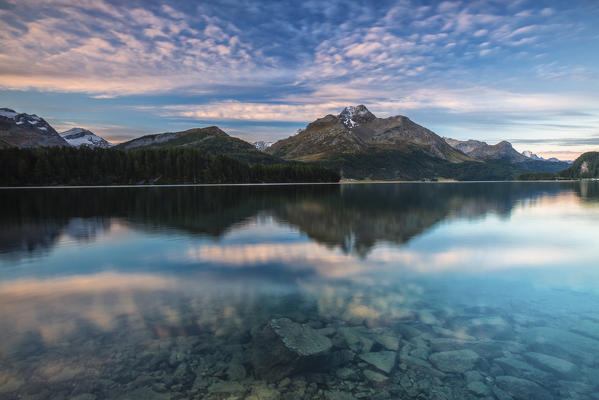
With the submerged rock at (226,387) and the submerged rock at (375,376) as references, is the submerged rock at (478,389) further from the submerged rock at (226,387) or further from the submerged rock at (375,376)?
the submerged rock at (226,387)

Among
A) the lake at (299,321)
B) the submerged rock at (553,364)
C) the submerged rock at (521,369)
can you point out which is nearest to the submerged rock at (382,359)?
the lake at (299,321)

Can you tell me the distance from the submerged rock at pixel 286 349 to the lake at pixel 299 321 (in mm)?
64

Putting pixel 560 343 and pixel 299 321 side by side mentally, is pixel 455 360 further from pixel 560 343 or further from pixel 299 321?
pixel 299 321

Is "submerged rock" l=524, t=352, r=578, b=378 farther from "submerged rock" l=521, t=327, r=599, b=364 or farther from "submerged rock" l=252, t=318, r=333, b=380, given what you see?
"submerged rock" l=252, t=318, r=333, b=380

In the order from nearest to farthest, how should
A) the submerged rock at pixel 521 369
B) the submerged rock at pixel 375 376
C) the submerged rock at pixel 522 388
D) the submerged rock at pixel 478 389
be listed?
the submerged rock at pixel 522 388 < the submerged rock at pixel 478 389 < the submerged rock at pixel 375 376 < the submerged rock at pixel 521 369

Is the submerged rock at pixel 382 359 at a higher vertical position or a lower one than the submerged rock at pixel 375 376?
higher

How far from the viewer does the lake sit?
33.1 ft

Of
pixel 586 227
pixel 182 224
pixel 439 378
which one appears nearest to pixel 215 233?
pixel 182 224

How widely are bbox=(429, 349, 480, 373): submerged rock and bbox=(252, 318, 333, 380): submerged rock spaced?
3.82m

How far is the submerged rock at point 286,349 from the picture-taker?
35.9ft

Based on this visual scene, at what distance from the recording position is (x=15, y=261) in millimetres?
25031

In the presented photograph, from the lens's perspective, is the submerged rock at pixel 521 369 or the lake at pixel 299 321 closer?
the lake at pixel 299 321

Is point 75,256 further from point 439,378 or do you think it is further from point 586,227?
point 586,227

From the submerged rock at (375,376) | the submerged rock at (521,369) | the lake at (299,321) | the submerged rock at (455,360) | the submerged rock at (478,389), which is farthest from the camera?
the submerged rock at (455,360)
